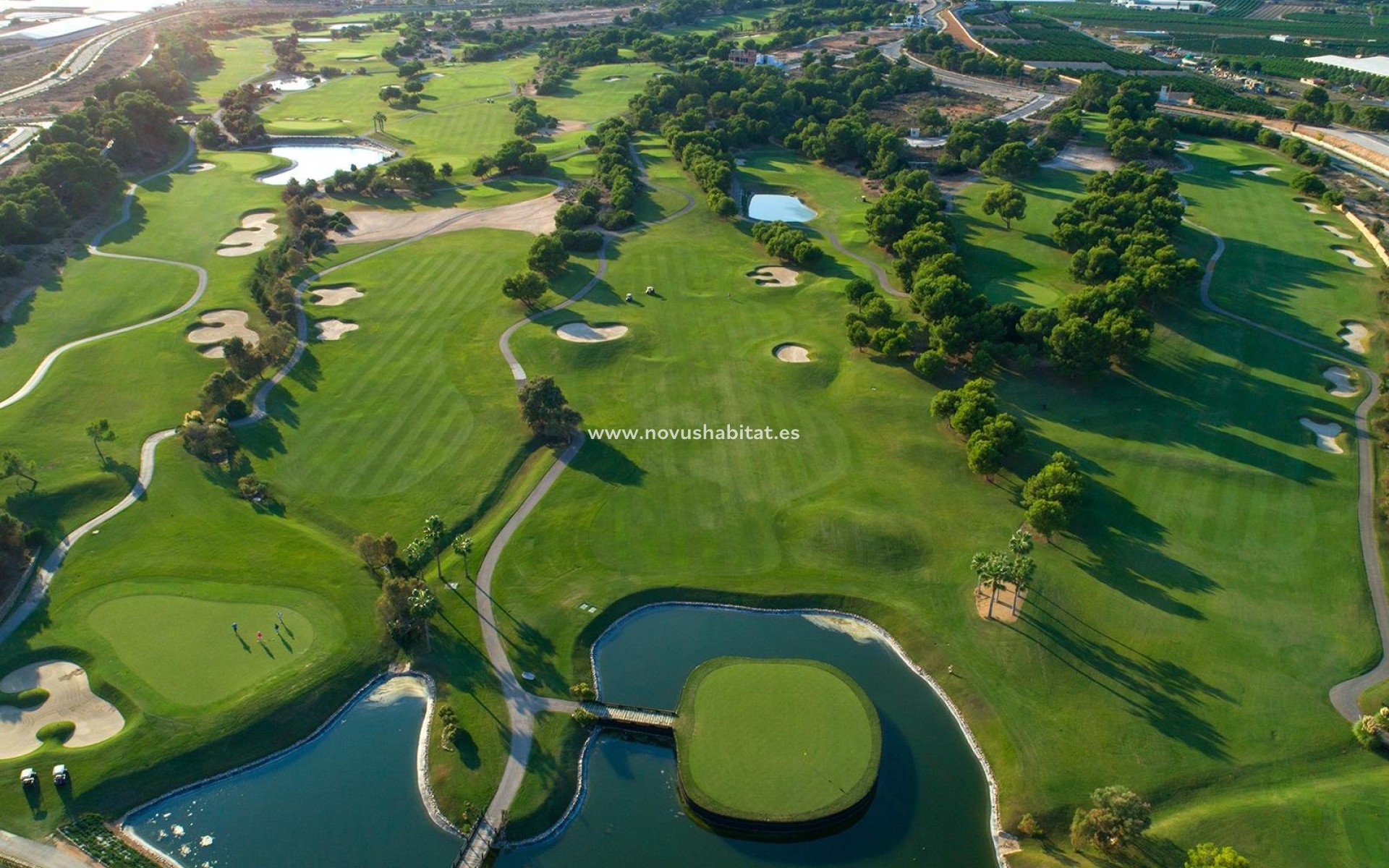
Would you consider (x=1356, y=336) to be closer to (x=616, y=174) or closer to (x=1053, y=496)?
(x=1053, y=496)

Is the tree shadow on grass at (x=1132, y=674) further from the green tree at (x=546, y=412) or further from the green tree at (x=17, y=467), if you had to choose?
the green tree at (x=17, y=467)

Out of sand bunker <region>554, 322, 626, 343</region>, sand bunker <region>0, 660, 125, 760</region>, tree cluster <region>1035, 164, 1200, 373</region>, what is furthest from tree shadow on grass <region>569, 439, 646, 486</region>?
tree cluster <region>1035, 164, 1200, 373</region>

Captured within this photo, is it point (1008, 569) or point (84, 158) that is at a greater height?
point (84, 158)

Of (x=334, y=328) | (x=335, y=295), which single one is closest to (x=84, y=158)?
(x=335, y=295)

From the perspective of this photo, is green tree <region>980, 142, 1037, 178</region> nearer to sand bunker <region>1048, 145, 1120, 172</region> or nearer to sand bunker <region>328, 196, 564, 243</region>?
sand bunker <region>1048, 145, 1120, 172</region>

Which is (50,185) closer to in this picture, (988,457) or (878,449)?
(878,449)
